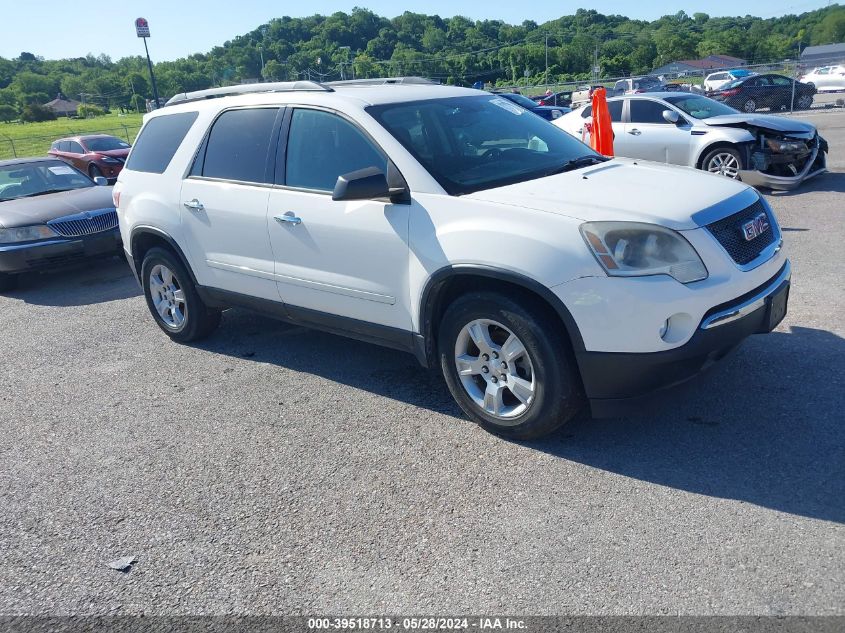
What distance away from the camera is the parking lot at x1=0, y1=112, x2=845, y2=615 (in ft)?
9.48

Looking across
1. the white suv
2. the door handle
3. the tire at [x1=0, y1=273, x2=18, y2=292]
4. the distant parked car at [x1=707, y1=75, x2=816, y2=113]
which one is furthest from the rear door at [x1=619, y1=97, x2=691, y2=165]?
the distant parked car at [x1=707, y1=75, x2=816, y2=113]

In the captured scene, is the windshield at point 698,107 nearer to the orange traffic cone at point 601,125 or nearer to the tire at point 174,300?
the orange traffic cone at point 601,125

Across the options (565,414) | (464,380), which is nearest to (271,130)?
(464,380)

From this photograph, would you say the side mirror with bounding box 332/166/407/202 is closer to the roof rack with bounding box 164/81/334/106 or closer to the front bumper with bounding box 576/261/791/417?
the roof rack with bounding box 164/81/334/106

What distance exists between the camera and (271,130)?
4.96 meters

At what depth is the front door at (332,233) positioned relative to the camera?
4.22 m

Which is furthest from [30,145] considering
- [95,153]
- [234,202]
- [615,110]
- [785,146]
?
[234,202]

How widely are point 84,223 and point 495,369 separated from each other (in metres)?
6.78

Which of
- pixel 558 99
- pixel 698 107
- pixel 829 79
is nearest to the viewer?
pixel 698 107

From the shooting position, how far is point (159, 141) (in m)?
5.94

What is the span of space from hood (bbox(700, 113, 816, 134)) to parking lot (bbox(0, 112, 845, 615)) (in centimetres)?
602

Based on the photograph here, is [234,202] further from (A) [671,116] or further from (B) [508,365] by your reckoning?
(A) [671,116]

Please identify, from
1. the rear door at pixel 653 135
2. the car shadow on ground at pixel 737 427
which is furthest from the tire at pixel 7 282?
the rear door at pixel 653 135

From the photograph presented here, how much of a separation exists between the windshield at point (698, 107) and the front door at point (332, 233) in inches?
340
